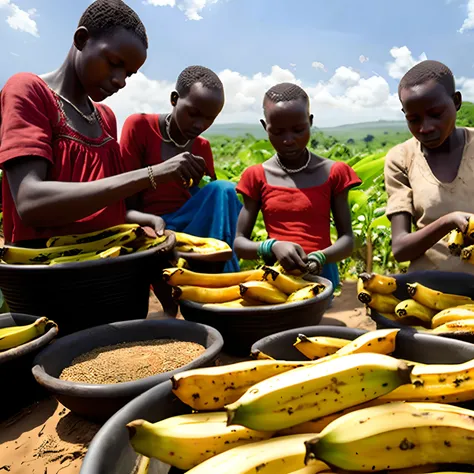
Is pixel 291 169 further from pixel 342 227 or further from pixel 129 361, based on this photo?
pixel 129 361

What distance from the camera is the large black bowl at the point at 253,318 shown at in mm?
2051

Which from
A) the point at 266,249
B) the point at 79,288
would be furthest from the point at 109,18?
the point at 266,249

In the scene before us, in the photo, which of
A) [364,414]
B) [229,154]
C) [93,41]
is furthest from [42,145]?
[229,154]

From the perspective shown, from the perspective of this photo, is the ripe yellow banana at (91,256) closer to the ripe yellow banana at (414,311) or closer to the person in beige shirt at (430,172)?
the ripe yellow banana at (414,311)

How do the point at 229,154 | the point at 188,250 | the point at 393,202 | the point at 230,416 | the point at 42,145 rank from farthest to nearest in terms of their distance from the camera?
the point at 229,154 → the point at 188,250 → the point at 393,202 → the point at 42,145 → the point at 230,416

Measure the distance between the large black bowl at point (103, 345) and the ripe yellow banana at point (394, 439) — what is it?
0.82m

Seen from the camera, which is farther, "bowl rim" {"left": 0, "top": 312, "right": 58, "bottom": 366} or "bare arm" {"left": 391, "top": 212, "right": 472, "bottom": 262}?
"bare arm" {"left": 391, "top": 212, "right": 472, "bottom": 262}

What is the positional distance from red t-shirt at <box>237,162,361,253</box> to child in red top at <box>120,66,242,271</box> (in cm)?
42

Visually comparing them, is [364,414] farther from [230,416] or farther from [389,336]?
→ [389,336]

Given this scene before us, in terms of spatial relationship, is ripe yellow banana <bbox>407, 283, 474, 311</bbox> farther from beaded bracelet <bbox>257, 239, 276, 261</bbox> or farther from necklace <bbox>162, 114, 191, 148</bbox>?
necklace <bbox>162, 114, 191, 148</bbox>

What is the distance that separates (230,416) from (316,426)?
0.22 meters

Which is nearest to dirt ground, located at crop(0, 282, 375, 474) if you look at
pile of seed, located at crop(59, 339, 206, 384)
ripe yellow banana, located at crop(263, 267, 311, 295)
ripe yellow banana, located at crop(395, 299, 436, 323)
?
pile of seed, located at crop(59, 339, 206, 384)

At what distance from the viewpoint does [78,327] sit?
217 centimetres

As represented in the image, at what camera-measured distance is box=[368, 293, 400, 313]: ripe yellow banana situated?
1.83m
